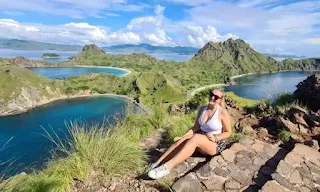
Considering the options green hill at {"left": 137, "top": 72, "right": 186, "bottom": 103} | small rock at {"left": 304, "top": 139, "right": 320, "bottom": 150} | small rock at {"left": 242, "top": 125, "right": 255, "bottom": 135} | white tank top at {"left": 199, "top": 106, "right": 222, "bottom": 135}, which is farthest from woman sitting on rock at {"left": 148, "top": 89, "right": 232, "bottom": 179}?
green hill at {"left": 137, "top": 72, "right": 186, "bottom": 103}

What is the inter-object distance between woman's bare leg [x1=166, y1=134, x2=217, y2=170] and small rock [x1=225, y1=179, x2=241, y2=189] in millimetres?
828

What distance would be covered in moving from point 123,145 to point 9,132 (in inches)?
3523

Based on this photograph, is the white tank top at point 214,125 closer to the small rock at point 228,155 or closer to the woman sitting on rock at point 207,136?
the woman sitting on rock at point 207,136

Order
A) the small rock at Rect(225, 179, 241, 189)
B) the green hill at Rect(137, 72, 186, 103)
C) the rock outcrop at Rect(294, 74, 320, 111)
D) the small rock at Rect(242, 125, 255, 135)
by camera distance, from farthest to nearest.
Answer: the green hill at Rect(137, 72, 186, 103), the rock outcrop at Rect(294, 74, 320, 111), the small rock at Rect(242, 125, 255, 135), the small rock at Rect(225, 179, 241, 189)

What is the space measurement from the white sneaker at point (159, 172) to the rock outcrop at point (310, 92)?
9.00 metres

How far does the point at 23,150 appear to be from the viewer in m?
66.4

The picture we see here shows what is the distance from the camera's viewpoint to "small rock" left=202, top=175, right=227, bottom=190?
195 inches

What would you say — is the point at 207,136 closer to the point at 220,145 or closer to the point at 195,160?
the point at 220,145

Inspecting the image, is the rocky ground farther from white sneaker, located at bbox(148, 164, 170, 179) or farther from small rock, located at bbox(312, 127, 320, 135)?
small rock, located at bbox(312, 127, 320, 135)

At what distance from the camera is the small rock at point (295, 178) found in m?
5.00

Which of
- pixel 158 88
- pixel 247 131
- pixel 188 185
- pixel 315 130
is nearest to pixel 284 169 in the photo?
pixel 188 185

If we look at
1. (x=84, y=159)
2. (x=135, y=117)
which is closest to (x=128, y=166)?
(x=84, y=159)

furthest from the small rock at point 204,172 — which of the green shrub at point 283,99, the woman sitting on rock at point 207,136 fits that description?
the green shrub at point 283,99

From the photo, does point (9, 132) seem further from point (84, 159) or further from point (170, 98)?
point (84, 159)
